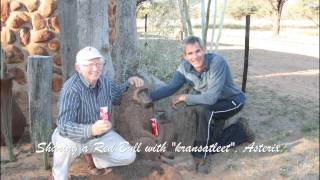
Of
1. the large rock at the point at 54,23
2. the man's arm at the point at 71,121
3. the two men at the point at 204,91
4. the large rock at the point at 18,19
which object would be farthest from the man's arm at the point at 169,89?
the large rock at the point at 18,19

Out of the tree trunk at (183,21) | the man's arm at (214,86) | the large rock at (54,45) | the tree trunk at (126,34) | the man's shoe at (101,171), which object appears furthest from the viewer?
the tree trunk at (183,21)

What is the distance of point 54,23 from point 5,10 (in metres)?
0.61

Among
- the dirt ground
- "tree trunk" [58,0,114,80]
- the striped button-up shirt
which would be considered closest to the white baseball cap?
the striped button-up shirt

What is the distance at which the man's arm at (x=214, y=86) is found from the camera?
4.65 metres

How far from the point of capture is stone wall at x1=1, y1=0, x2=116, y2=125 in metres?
5.28

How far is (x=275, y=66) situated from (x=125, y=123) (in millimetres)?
7483

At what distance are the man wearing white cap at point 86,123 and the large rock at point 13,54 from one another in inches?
72.2

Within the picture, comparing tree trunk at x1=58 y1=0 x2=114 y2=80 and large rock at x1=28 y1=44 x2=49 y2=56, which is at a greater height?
tree trunk at x1=58 y1=0 x2=114 y2=80

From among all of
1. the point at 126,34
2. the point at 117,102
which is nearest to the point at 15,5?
the point at 126,34

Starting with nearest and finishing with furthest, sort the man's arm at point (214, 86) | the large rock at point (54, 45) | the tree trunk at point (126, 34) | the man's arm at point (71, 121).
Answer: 1. the man's arm at point (71, 121)
2. the man's arm at point (214, 86)
3. the large rock at point (54, 45)
4. the tree trunk at point (126, 34)

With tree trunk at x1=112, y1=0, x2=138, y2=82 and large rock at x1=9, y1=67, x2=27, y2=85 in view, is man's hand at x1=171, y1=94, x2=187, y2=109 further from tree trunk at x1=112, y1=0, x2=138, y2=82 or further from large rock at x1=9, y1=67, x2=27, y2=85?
large rock at x1=9, y1=67, x2=27, y2=85

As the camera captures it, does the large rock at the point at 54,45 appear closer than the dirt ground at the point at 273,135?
No

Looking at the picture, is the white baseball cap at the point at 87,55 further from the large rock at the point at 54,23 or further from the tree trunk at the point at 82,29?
the large rock at the point at 54,23

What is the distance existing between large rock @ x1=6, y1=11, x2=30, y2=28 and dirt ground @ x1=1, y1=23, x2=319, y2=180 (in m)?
1.38
